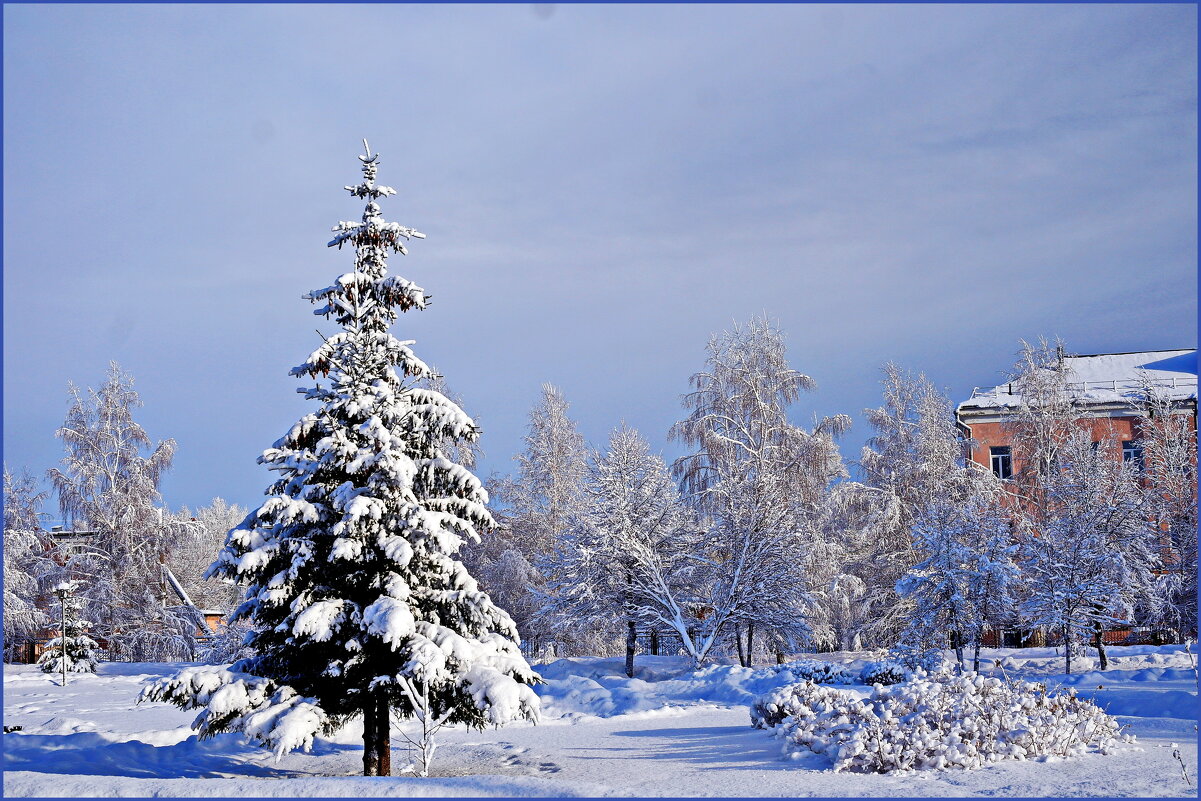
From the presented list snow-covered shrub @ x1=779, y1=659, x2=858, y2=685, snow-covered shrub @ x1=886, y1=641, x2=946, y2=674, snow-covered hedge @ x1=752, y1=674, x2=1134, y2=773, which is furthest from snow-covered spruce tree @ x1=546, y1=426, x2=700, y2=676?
snow-covered hedge @ x1=752, y1=674, x2=1134, y2=773

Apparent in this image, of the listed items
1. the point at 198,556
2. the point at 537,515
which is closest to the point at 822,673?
the point at 537,515

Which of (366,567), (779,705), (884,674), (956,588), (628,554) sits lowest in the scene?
(884,674)

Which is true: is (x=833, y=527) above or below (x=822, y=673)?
above

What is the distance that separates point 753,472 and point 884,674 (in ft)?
33.7

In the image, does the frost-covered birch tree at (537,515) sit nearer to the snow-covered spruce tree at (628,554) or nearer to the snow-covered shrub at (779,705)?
the snow-covered spruce tree at (628,554)

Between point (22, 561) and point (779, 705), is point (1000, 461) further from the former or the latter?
point (22, 561)

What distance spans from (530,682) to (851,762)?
156 inches

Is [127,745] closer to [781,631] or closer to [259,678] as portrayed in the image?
[259,678]

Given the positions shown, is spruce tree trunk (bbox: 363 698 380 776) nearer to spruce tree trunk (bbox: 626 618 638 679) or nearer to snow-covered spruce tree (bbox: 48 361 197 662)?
spruce tree trunk (bbox: 626 618 638 679)

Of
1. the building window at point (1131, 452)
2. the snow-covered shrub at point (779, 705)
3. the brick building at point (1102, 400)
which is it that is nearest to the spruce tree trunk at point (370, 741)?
the snow-covered shrub at point (779, 705)

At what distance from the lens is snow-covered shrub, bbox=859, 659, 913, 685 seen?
20.6 metres

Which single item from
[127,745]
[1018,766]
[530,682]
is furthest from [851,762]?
[127,745]

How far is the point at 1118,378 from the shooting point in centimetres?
4016

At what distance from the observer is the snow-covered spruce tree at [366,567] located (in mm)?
10445
